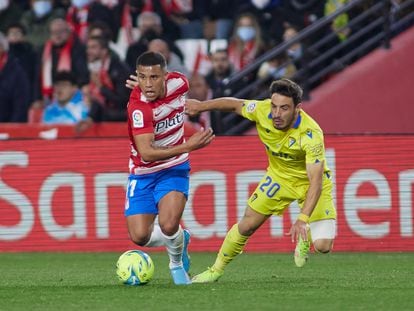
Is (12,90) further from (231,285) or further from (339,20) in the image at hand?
(231,285)

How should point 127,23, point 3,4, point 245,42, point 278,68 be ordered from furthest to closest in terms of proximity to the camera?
point 3,4 → point 127,23 → point 245,42 → point 278,68

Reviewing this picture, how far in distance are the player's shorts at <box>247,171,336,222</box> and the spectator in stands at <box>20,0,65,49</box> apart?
25.5 feet

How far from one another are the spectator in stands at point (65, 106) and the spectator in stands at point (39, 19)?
185 centimetres

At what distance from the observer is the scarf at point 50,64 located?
17766 millimetres

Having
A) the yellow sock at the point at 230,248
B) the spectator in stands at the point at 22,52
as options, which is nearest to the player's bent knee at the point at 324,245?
the yellow sock at the point at 230,248

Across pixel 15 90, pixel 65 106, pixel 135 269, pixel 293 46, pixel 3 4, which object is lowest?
pixel 135 269

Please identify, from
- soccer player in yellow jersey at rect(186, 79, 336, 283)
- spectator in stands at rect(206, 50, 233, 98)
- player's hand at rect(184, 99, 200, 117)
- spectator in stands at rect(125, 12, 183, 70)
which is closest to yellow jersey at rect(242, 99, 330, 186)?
soccer player in yellow jersey at rect(186, 79, 336, 283)

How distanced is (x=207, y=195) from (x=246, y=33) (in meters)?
3.17

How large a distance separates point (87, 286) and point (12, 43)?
7742 mm

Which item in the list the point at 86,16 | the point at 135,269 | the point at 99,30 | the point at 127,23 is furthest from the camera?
the point at 86,16

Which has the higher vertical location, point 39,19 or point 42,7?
point 42,7

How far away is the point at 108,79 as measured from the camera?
17188mm

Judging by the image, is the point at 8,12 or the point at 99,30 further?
the point at 8,12

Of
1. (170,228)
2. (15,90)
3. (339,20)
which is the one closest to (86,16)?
(15,90)
